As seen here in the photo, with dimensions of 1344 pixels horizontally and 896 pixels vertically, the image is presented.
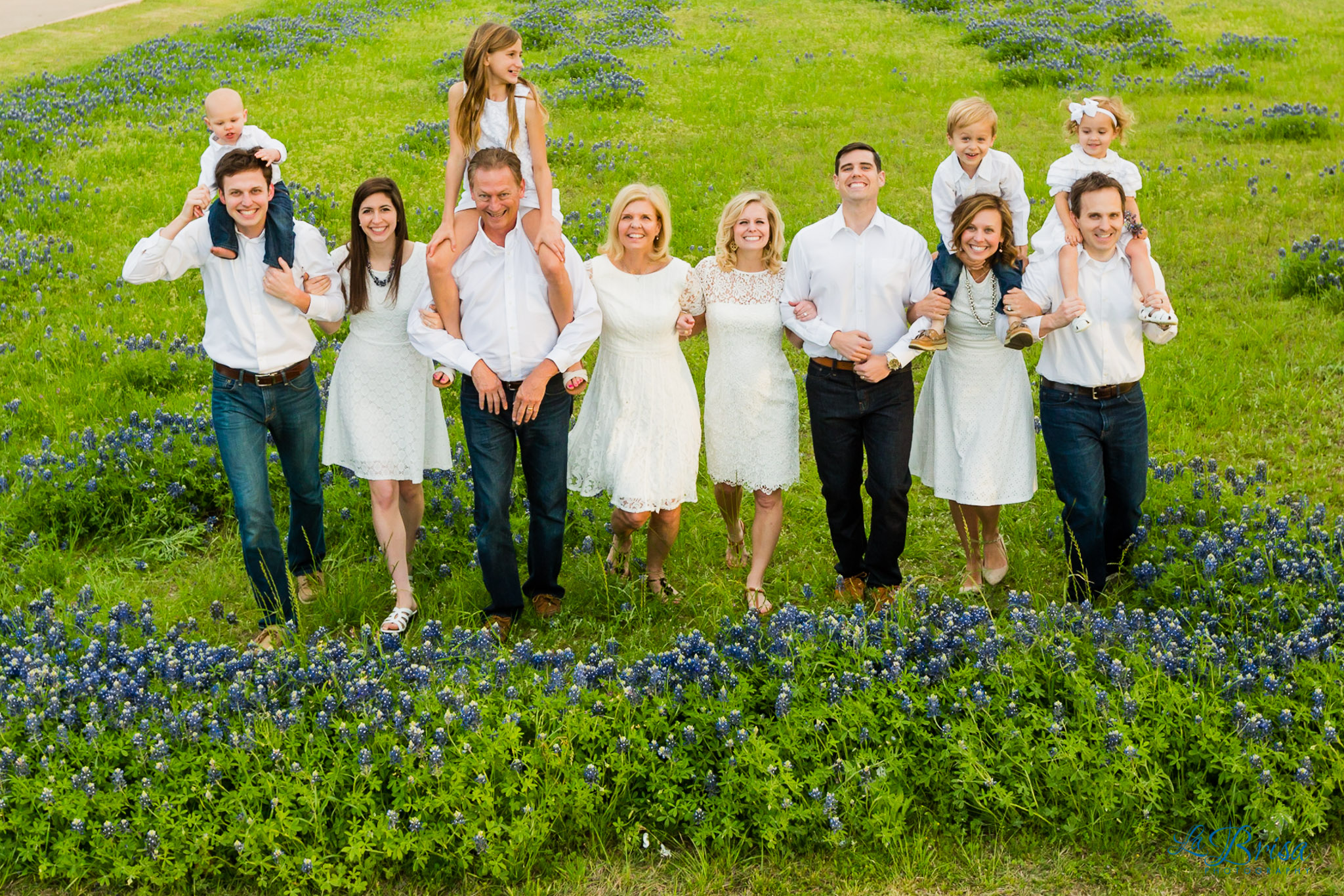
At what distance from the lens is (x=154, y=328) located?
9797mm

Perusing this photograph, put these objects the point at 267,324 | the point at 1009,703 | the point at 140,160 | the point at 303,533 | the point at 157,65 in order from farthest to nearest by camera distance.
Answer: the point at 157,65 → the point at 140,160 → the point at 303,533 → the point at 267,324 → the point at 1009,703

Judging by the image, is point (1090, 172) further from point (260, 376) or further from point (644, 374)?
point (260, 376)

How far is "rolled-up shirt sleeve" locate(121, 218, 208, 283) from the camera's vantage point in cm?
590

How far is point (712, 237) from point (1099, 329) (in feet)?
19.3

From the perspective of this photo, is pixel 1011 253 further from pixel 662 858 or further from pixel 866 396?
pixel 662 858

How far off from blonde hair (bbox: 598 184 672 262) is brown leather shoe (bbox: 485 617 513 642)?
202cm

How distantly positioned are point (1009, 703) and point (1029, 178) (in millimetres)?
8739

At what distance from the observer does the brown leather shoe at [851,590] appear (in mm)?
6387

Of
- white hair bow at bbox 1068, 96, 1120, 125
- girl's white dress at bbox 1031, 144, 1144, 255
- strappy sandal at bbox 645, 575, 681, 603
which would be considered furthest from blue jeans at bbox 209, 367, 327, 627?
white hair bow at bbox 1068, 96, 1120, 125

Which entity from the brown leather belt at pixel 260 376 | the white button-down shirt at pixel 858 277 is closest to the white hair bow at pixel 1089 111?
the white button-down shirt at pixel 858 277

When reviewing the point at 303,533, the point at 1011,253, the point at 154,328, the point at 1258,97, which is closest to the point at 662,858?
the point at 303,533

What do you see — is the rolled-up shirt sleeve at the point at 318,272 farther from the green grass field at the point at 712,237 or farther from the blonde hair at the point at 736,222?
the blonde hair at the point at 736,222

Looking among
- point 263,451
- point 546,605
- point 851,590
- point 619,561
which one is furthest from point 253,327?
point 851,590

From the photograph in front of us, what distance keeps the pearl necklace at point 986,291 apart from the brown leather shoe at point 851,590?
5.19 ft
